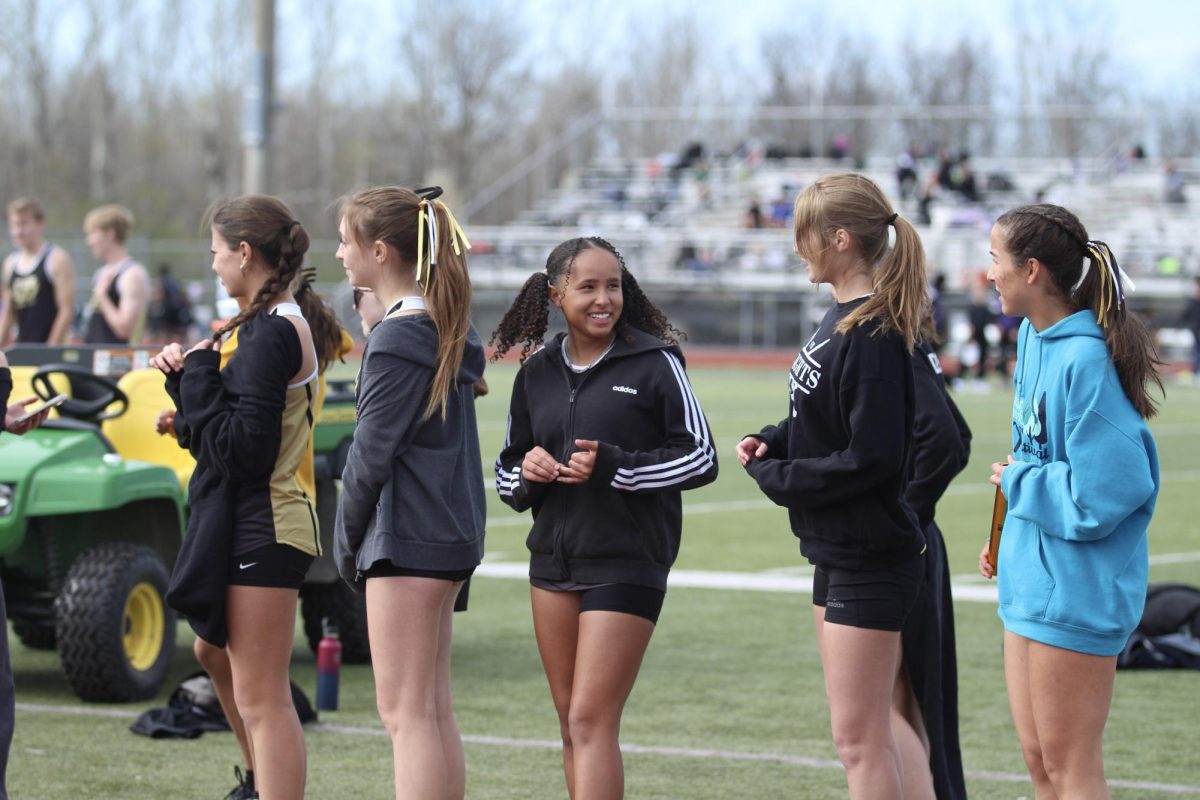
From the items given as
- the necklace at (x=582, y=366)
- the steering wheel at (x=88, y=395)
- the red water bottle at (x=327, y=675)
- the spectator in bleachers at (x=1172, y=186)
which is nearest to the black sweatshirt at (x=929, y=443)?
the necklace at (x=582, y=366)

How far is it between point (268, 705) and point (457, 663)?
3456 mm

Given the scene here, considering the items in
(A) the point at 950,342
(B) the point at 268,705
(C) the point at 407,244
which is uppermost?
(C) the point at 407,244

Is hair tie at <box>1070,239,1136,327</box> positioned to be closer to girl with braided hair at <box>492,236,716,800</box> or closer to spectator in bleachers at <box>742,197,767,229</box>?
girl with braided hair at <box>492,236,716,800</box>

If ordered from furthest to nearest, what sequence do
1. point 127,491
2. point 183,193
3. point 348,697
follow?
point 183,193 → point 348,697 → point 127,491

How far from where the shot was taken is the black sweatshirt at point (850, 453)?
14.1ft

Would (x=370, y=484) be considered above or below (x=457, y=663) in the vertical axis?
above

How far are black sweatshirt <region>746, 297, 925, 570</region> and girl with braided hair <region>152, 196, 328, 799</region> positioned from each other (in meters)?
1.26

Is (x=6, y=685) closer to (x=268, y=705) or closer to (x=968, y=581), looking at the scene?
(x=268, y=705)

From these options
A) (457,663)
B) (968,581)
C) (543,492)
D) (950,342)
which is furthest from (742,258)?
(543,492)

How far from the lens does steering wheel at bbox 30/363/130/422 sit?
736cm

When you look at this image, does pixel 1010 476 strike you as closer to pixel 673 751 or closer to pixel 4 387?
pixel 4 387

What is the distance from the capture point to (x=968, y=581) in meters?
10.7

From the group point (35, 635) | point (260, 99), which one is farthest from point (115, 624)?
point (260, 99)

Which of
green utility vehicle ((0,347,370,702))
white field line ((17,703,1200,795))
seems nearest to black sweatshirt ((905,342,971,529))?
white field line ((17,703,1200,795))
